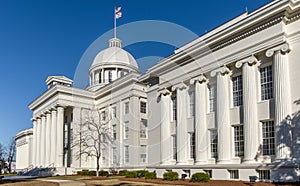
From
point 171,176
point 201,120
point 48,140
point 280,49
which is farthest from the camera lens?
point 48,140

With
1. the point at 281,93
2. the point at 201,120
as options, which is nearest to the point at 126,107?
the point at 201,120

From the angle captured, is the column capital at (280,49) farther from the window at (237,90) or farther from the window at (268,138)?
the window at (268,138)

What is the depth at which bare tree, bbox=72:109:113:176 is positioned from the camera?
4412 centimetres

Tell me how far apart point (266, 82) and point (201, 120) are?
6.58m

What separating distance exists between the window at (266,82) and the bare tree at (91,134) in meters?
25.7

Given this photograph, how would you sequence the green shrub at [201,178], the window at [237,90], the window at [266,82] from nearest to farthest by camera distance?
the window at [266,82] < the green shrub at [201,178] < the window at [237,90]

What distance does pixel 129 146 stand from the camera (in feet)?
128

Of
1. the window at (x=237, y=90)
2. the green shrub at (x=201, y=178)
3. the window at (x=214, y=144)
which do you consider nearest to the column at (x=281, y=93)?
the window at (x=237, y=90)

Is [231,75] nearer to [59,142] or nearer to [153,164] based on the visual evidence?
[153,164]

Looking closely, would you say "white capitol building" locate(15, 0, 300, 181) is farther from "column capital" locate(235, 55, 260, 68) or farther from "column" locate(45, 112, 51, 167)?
"column" locate(45, 112, 51, 167)

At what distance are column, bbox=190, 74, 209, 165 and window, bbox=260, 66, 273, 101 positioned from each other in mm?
5547

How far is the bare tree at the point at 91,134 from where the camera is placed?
145ft

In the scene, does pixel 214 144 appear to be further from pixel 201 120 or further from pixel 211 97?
pixel 211 97

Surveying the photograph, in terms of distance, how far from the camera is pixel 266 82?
22.4 m
